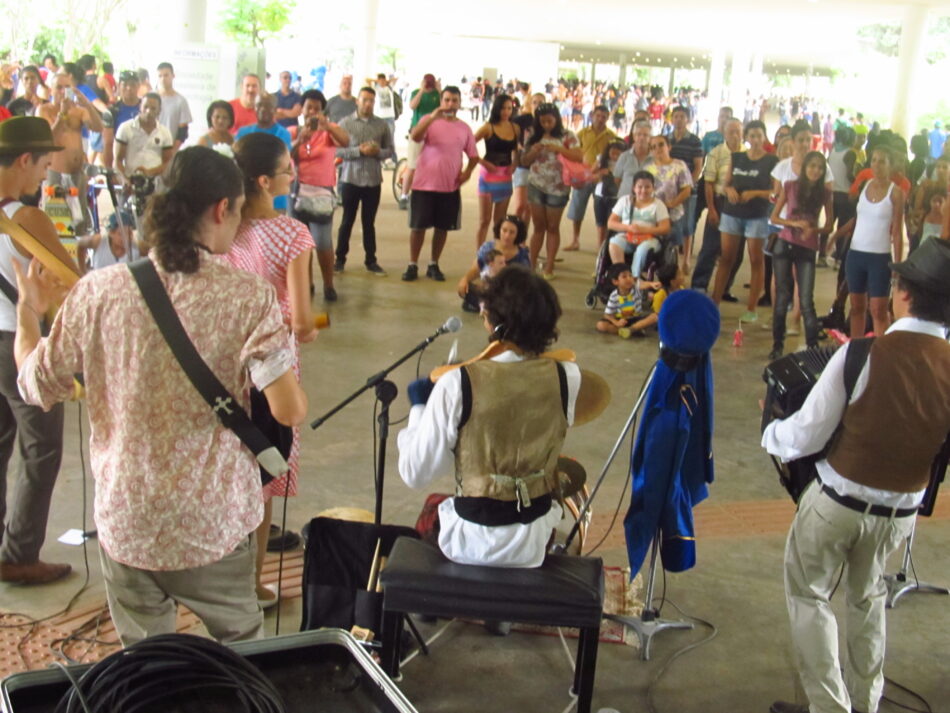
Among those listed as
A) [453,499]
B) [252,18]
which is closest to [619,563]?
[453,499]

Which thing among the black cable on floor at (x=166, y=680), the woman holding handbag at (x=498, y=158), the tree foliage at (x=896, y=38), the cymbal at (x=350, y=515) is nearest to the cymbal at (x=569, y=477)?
the cymbal at (x=350, y=515)

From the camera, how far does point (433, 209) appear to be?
8.95 m

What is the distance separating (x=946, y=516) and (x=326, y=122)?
17.8 ft

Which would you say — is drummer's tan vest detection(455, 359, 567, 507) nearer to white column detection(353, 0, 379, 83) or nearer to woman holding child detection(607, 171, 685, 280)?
woman holding child detection(607, 171, 685, 280)

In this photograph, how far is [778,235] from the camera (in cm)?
732

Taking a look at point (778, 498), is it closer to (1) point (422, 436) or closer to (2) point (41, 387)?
(1) point (422, 436)

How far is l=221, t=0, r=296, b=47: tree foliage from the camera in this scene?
30594mm

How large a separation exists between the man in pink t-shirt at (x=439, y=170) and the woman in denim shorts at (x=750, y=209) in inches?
86.6

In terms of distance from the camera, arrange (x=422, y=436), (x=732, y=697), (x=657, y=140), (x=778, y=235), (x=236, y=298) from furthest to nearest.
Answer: (x=657, y=140) < (x=778, y=235) < (x=732, y=697) < (x=422, y=436) < (x=236, y=298)

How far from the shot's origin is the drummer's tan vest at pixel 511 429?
2.81 m

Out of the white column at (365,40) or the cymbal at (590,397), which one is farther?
the white column at (365,40)

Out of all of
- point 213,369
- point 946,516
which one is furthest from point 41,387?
point 946,516

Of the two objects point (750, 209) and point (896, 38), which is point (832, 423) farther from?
point (896, 38)

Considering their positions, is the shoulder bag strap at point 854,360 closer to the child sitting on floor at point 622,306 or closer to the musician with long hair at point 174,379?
the musician with long hair at point 174,379
